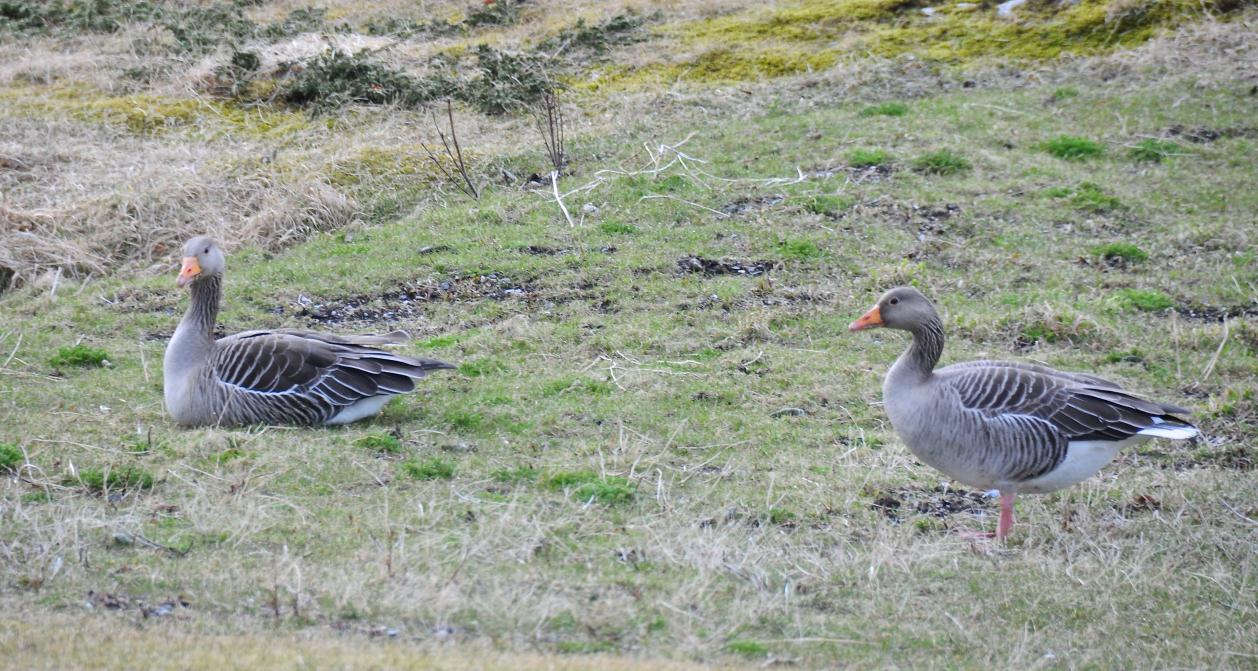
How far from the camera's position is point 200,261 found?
864 cm

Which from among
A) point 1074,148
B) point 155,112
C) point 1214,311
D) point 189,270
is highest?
point 189,270

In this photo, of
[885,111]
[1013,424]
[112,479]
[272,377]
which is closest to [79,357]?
[272,377]

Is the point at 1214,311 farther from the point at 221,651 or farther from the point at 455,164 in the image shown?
the point at 221,651

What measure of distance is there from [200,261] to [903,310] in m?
4.89

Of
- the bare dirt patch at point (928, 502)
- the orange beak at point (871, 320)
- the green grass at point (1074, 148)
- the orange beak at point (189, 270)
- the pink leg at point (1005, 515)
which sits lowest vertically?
the bare dirt patch at point (928, 502)

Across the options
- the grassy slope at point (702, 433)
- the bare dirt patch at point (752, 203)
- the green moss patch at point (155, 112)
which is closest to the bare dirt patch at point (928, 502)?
the grassy slope at point (702, 433)

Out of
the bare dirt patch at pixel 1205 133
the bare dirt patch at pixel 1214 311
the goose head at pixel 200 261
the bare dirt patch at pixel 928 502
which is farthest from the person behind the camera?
the bare dirt patch at pixel 1205 133

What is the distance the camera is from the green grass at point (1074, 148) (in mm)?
13820

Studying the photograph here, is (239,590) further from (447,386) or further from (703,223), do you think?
(703,223)

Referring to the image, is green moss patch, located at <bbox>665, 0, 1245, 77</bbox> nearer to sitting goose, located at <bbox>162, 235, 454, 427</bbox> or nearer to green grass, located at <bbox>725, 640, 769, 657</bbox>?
sitting goose, located at <bbox>162, 235, 454, 427</bbox>

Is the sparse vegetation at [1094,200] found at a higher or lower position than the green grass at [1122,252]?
higher

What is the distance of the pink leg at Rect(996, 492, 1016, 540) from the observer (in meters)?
6.98

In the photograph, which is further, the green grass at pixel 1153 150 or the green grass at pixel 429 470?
the green grass at pixel 1153 150

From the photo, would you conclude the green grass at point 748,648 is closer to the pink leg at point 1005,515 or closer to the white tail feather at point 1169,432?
the pink leg at point 1005,515
